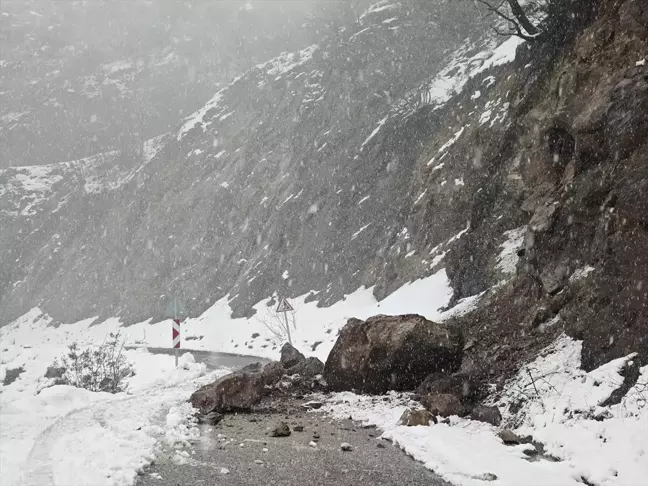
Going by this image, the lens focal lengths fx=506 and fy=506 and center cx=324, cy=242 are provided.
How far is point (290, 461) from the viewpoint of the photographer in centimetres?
668

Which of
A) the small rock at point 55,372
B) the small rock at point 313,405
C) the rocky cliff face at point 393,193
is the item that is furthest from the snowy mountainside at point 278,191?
the small rock at point 55,372

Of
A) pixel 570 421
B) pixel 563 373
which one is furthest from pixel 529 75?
pixel 570 421

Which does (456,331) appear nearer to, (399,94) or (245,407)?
(245,407)

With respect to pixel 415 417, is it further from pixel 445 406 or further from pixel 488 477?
pixel 488 477

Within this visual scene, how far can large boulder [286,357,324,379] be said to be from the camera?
42.9ft

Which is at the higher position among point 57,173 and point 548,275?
point 57,173

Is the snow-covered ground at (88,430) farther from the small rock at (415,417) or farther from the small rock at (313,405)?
the small rock at (415,417)

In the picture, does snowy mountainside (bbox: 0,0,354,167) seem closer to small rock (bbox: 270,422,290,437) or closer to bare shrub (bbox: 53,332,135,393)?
→ bare shrub (bbox: 53,332,135,393)

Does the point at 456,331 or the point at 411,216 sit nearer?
the point at 456,331

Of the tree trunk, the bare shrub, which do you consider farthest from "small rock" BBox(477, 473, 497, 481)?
the tree trunk

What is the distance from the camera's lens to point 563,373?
26.4 ft

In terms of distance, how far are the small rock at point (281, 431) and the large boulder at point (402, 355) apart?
3058mm

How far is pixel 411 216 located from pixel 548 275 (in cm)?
1711

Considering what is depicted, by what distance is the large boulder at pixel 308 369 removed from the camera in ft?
42.9
